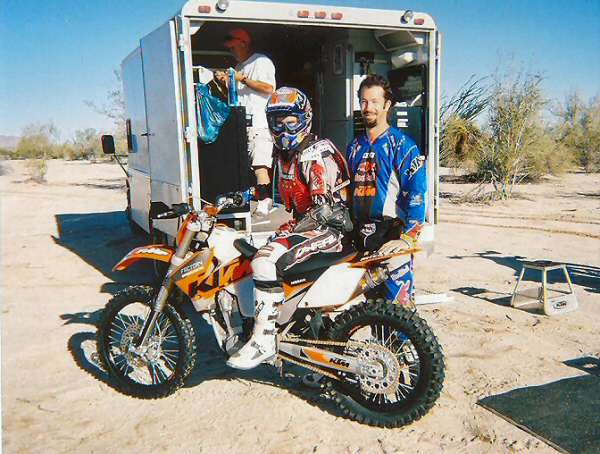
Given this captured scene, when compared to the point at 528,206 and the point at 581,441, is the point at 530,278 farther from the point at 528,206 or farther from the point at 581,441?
the point at 528,206

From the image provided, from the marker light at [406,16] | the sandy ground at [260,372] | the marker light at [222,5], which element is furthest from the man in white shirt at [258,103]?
the sandy ground at [260,372]

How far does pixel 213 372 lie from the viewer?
4027 mm

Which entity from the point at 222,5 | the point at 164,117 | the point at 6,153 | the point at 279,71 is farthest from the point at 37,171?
the point at 222,5

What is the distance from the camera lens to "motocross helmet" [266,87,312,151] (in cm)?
328

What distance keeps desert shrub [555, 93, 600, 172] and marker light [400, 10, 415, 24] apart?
16.4m

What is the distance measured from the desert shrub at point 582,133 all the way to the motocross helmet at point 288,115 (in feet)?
61.1

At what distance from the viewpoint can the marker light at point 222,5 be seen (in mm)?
4488

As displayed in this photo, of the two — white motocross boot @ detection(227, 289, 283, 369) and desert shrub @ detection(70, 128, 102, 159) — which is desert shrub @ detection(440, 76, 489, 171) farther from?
desert shrub @ detection(70, 128, 102, 159)

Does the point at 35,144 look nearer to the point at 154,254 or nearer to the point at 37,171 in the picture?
the point at 37,171

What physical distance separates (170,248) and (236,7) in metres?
2.23

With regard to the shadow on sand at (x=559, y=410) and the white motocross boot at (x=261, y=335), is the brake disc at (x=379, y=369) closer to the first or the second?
the white motocross boot at (x=261, y=335)

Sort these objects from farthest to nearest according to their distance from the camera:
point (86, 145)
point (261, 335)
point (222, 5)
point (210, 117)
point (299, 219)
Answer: point (86, 145) < point (210, 117) < point (222, 5) < point (299, 219) < point (261, 335)

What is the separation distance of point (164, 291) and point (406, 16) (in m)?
3.47

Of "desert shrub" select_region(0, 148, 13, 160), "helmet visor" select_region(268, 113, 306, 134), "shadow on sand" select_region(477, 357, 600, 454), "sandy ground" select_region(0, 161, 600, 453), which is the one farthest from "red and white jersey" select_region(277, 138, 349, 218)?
"desert shrub" select_region(0, 148, 13, 160)
